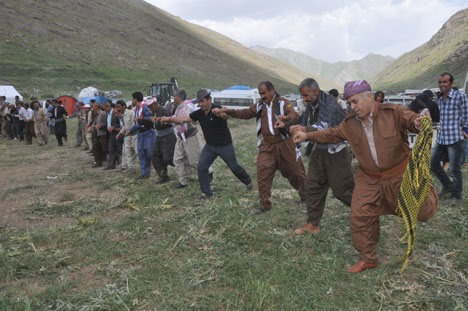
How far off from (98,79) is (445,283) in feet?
165

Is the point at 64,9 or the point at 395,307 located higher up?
the point at 64,9

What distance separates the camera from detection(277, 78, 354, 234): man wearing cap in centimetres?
473

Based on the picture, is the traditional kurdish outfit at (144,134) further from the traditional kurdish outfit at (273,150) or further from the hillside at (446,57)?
the hillside at (446,57)

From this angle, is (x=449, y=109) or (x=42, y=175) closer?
(x=449, y=109)

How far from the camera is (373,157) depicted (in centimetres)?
379

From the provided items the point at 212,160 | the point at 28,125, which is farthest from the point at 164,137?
the point at 28,125

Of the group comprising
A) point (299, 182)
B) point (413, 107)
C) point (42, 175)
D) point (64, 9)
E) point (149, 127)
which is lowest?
point (42, 175)

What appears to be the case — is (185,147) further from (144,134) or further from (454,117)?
(454,117)

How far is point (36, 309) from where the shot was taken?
345cm

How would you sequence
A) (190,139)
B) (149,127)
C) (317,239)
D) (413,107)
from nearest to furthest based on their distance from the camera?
1. (317,239)
2. (413,107)
3. (190,139)
4. (149,127)

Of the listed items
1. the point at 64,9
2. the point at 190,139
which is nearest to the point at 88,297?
the point at 190,139

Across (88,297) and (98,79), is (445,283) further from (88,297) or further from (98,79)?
(98,79)

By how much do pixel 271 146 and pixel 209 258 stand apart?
2.15 meters

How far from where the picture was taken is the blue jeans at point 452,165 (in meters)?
5.97
